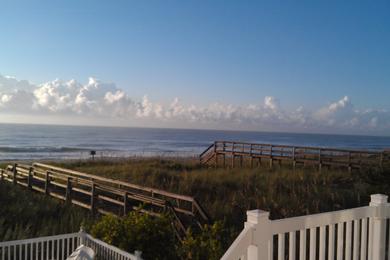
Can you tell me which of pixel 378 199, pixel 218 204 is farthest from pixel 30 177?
pixel 378 199

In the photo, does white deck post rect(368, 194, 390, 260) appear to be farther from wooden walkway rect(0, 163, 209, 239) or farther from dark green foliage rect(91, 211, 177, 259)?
wooden walkway rect(0, 163, 209, 239)

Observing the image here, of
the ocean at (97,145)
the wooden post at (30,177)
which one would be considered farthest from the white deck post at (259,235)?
the ocean at (97,145)

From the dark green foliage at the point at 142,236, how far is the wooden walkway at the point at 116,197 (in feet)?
2.84

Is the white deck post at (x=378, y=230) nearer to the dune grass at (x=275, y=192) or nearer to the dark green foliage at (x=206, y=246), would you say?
the dark green foliage at (x=206, y=246)

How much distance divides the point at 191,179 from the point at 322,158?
9.23 m

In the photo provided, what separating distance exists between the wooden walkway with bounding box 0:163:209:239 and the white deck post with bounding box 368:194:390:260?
3.72 m

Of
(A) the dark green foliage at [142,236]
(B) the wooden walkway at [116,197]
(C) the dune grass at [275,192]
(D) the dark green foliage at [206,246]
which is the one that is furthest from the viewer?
(C) the dune grass at [275,192]

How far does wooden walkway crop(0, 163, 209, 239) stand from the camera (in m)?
7.61

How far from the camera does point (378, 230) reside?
156 inches

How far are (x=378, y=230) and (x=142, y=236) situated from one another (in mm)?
3391

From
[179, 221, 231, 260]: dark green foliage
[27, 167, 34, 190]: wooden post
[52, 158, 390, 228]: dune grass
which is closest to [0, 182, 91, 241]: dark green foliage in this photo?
[27, 167, 34, 190]: wooden post

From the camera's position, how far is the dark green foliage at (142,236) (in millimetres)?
5895

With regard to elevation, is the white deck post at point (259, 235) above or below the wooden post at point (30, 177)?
above

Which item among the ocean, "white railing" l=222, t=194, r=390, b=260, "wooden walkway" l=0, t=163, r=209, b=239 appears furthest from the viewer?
the ocean
